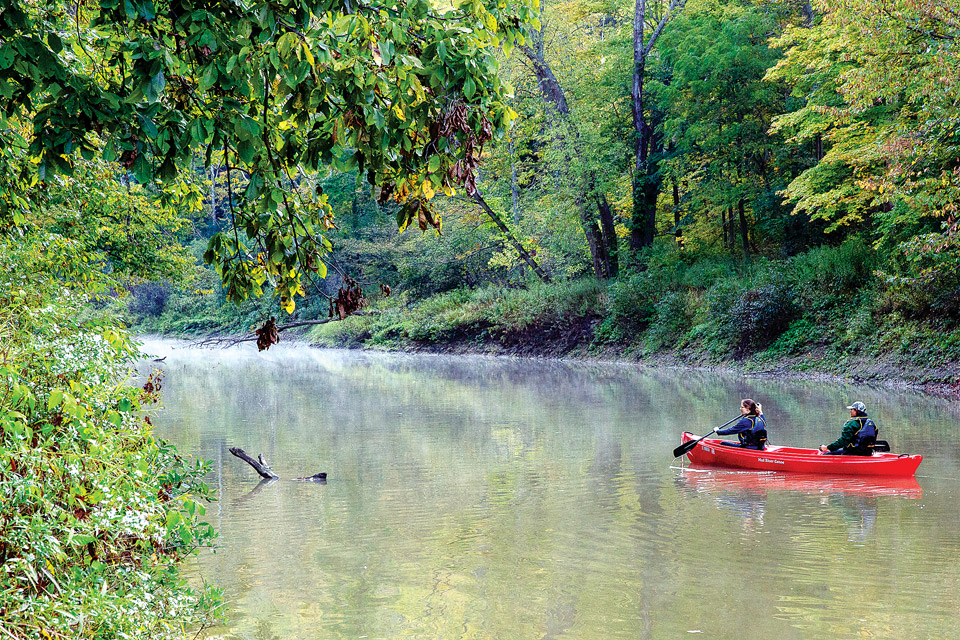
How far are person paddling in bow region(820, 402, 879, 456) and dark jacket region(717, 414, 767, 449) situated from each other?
3.12 ft

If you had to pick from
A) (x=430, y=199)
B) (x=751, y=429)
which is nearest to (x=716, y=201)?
(x=751, y=429)

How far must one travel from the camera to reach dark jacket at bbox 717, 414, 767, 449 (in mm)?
12641

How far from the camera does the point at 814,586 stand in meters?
7.13

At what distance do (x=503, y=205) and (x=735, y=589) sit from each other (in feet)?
106

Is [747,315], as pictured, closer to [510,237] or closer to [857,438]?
[510,237]

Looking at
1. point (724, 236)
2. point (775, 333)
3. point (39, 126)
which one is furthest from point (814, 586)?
point (724, 236)

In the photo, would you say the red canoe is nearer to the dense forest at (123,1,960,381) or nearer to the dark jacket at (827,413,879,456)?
the dark jacket at (827,413,879,456)

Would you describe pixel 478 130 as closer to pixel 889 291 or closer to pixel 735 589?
pixel 735 589

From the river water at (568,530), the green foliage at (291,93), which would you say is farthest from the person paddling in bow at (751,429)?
the green foliage at (291,93)

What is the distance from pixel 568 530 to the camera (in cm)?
916

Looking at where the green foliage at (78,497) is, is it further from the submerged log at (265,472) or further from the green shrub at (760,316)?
the green shrub at (760,316)

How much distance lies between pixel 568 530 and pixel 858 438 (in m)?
4.86

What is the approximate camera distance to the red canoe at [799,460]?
36.5 ft

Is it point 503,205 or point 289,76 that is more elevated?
point 503,205
